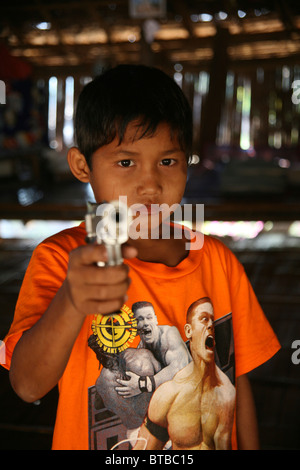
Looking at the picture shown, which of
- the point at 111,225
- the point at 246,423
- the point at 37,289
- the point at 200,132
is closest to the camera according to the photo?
the point at 111,225

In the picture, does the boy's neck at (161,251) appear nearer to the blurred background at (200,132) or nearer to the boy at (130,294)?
the boy at (130,294)

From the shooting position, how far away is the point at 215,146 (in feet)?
16.3

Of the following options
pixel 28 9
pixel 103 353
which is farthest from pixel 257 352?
pixel 28 9

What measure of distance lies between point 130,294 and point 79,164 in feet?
0.88

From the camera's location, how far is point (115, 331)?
772 mm

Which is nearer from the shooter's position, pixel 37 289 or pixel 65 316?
pixel 65 316

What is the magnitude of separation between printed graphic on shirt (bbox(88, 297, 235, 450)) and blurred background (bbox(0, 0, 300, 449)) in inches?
30.6

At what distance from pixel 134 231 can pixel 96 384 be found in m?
0.28

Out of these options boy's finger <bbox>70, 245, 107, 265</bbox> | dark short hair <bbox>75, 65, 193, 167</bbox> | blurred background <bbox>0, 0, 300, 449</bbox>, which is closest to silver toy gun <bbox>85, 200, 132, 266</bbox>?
boy's finger <bbox>70, 245, 107, 265</bbox>

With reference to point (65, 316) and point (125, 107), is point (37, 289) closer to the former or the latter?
point (65, 316)

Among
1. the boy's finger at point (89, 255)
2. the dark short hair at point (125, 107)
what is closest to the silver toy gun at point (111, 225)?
the boy's finger at point (89, 255)

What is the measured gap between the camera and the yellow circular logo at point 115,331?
0.77 metres

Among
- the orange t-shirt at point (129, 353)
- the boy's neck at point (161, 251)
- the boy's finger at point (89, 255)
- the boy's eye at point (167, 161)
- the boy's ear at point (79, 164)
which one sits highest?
Answer: the boy's ear at point (79, 164)

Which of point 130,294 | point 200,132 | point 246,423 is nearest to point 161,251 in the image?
point 130,294
